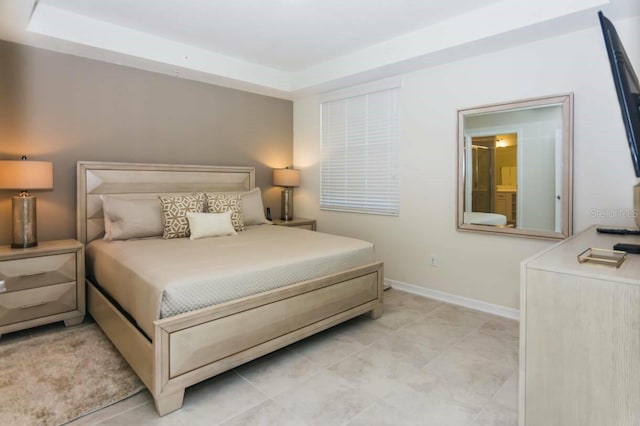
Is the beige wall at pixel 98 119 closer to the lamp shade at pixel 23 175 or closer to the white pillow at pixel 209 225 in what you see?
the lamp shade at pixel 23 175

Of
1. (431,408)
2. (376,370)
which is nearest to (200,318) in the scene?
(376,370)

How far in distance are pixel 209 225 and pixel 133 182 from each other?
1.00 metres

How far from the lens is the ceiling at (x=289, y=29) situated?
273 cm

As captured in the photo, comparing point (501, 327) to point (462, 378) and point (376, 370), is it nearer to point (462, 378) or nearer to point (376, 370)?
point (462, 378)

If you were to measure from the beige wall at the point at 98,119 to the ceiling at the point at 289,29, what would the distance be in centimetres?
18

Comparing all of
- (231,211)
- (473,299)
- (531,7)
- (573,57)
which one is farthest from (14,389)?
(573,57)

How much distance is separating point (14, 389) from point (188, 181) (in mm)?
2404

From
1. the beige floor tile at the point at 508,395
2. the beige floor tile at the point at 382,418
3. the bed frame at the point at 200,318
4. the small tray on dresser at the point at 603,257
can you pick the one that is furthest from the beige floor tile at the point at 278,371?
the small tray on dresser at the point at 603,257

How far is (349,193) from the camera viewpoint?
14.8 ft

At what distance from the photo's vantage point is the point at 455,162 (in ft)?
11.4

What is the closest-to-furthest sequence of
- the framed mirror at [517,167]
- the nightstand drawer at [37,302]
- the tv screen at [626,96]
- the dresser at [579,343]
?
the dresser at [579,343] < the tv screen at [626,96] < the nightstand drawer at [37,302] < the framed mirror at [517,167]

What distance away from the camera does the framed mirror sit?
9.37 ft

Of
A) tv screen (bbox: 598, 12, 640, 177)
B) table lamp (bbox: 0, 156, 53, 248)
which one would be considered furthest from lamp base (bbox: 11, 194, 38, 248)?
tv screen (bbox: 598, 12, 640, 177)

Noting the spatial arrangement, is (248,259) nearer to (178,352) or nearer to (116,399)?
(178,352)
